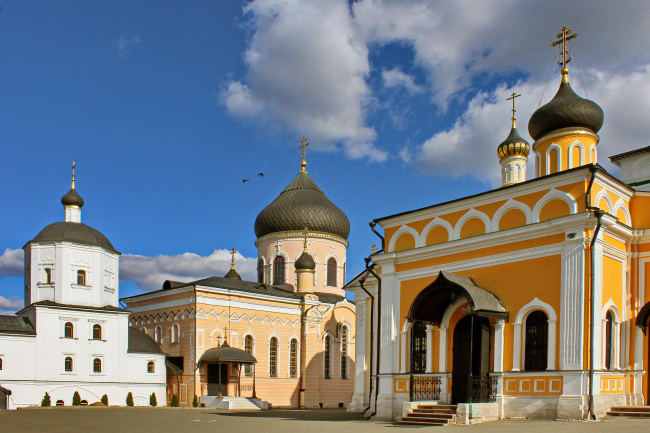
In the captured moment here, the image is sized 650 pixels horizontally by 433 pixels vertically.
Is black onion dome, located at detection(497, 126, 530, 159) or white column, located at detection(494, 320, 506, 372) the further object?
black onion dome, located at detection(497, 126, 530, 159)

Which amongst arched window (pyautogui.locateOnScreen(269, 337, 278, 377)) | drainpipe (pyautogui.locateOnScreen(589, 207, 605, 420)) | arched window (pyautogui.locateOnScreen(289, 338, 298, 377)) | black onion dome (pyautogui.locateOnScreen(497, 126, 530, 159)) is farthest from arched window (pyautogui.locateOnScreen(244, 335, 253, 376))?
drainpipe (pyautogui.locateOnScreen(589, 207, 605, 420))

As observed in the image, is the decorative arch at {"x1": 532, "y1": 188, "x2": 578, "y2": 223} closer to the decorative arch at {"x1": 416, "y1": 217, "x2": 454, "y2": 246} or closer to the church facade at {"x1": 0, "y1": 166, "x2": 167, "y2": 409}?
the decorative arch at {"x1": 416, "y1": 217, "x2": 454, "y2": 246}

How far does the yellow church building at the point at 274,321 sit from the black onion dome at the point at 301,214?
0.17ft

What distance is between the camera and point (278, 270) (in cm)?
3366

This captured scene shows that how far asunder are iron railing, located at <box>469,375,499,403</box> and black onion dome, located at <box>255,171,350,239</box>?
20.4 metres

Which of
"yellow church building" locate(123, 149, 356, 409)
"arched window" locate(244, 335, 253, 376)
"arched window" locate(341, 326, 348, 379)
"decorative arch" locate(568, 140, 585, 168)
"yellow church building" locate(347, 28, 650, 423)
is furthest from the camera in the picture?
"arched window" locate(341, 326, 348, 379)

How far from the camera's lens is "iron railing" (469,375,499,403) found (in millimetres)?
13234

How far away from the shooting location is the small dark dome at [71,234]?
2538 cm

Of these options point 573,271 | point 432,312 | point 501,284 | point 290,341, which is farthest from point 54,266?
point 573,271

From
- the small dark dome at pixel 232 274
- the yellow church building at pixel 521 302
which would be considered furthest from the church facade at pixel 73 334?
the yellow church building at pixel 521 302

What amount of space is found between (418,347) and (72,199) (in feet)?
56.1

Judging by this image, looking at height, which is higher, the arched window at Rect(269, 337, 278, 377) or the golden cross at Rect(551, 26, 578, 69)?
the golden cross at Rect(551, 26, 578, 69)

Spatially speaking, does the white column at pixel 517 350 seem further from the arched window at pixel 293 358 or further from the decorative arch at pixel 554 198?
the arched window at pixel 293 358

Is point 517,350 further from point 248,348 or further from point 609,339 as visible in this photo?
point 248,348
